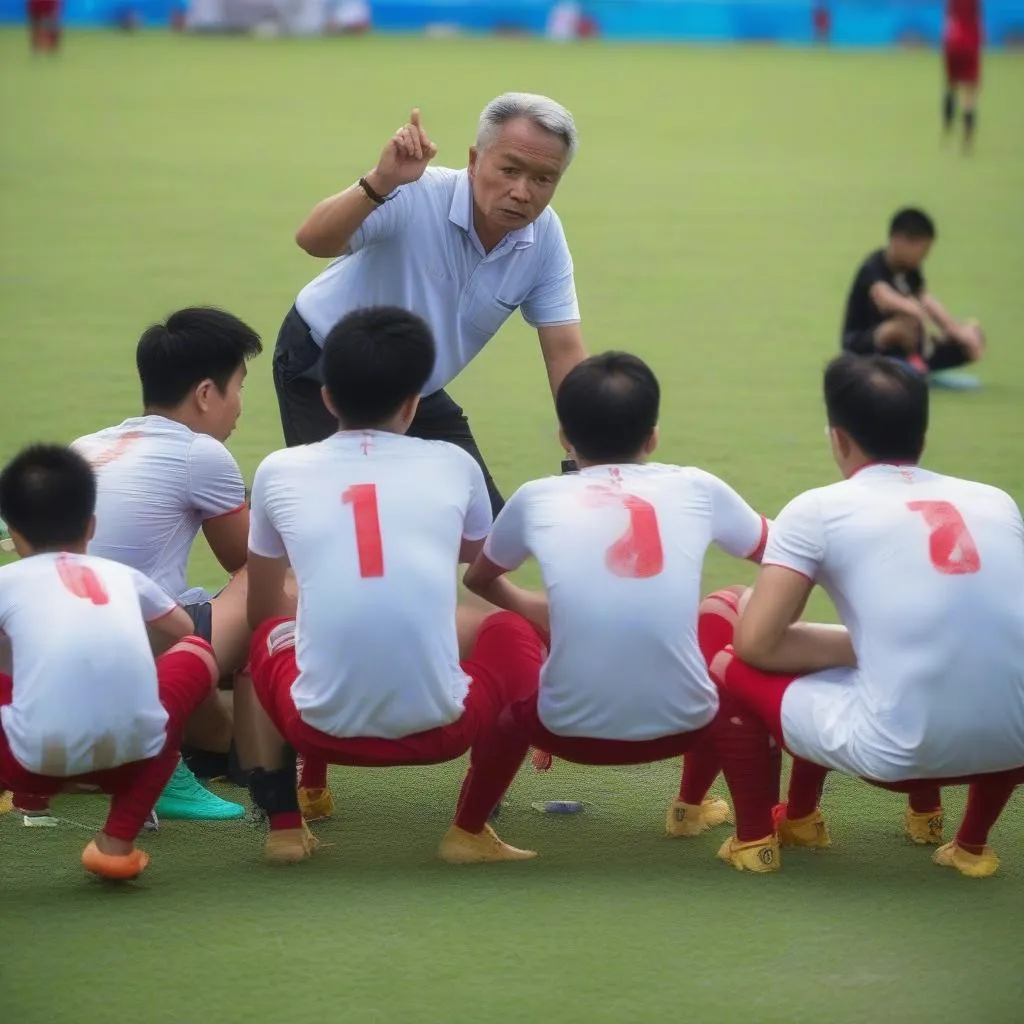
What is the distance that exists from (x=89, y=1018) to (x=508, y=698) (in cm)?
96

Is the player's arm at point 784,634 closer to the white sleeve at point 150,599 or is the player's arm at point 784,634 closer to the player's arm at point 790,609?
the player's arm at point 790,609

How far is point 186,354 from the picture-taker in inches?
141

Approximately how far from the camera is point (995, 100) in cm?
2209

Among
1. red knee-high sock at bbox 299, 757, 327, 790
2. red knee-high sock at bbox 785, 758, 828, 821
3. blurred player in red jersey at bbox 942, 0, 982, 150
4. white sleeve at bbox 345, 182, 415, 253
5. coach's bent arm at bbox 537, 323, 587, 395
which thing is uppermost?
blurred player in red jersey at bbox 942, 0, 982, 150

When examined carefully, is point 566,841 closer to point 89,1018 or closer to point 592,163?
point 89,1018

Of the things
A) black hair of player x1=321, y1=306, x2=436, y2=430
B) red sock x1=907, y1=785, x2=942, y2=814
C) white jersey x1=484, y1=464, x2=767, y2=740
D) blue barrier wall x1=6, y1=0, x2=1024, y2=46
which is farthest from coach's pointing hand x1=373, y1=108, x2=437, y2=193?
blue barrier wall x1=6, y1=0, x2=1024, y2=46

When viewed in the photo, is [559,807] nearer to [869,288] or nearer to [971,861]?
[971,861]

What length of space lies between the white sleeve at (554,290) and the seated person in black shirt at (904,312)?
3792mm

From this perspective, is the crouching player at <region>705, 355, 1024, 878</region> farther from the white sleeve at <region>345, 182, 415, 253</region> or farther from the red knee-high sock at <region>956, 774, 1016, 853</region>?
the white sleeve at <region>345, 182, 415, 253</region>

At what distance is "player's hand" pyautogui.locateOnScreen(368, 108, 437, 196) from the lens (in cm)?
366

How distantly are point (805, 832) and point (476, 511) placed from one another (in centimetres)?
84

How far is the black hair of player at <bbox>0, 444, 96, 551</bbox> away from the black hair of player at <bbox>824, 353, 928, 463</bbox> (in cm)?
129

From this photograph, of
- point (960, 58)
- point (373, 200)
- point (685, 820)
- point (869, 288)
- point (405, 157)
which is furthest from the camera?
point (960, 58)

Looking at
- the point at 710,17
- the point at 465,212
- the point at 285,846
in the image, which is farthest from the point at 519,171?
the point at 710,17
